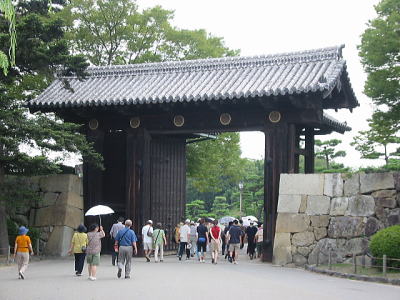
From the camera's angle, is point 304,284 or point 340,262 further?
point 340,262

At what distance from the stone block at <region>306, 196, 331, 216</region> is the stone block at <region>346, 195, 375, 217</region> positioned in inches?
30.4

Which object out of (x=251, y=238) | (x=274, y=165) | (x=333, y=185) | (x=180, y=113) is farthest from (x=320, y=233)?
(x=180, y=113)

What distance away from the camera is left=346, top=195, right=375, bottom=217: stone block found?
20312 millimetres

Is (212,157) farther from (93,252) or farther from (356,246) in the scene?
(93,252)

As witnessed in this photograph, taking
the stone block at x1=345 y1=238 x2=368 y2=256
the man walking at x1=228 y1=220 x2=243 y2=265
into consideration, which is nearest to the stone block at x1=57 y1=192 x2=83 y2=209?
the man walking at x1=228 y1=220 x2=243 y2=265

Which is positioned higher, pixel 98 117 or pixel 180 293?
pixel 98 117

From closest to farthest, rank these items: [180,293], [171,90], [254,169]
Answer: [180,293] → [171,90] → [254,169]

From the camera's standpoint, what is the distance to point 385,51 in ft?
85.4

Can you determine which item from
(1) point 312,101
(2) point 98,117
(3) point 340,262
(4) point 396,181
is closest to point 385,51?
(1) point 312,101

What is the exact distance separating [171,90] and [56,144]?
5.35m

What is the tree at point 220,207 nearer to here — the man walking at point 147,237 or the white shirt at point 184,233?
the white shirt at point 184,233

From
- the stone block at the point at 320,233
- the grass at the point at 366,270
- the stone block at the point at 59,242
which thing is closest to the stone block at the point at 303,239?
the stone block at the point at 320,233

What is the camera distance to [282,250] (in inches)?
856

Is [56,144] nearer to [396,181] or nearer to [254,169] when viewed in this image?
[396,181]
